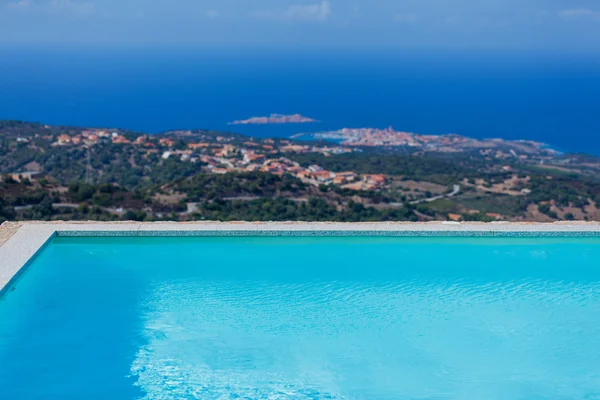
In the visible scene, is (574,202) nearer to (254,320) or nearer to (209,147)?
(254,320)

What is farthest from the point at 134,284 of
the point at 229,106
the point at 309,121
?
the point at 229,106

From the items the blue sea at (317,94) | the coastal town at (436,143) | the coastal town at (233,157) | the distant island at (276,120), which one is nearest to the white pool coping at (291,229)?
the coastal town at (233,157)

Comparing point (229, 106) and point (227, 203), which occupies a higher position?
point (229, 106)

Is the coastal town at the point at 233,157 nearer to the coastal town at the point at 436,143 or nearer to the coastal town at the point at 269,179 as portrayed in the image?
the coastal town at the point at 269,179

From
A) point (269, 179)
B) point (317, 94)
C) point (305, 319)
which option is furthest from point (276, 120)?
point (305, 319)

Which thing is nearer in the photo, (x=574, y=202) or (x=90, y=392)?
(x=90, y=392)

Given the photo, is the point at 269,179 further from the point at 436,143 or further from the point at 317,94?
the point at 317,94

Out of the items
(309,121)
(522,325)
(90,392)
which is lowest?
(90,392)

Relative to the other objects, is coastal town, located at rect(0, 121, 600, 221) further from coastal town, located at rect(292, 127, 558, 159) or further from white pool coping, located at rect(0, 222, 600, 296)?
coastal town, located at rect(292, 127, 558, 159)
